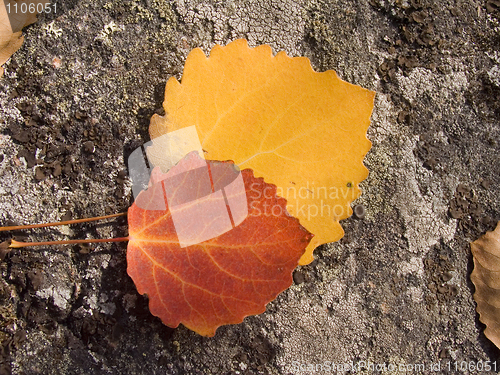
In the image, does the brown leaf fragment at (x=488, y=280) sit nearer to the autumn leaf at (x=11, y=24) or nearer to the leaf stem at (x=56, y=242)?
the leaf stem at (x=56, y=242)

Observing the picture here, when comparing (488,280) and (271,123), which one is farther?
(488,280)

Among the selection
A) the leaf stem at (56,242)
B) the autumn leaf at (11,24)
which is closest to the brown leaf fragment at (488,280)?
the leaf stem at (56,242)

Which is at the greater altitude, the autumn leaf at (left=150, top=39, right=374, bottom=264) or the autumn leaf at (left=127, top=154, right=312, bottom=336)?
the autumn leaf at (left=150, top=39, right=374, bottom=264)

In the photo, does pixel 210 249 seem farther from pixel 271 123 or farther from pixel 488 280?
pixel 488 280

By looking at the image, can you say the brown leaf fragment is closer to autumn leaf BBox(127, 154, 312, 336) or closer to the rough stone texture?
the rough stone texture

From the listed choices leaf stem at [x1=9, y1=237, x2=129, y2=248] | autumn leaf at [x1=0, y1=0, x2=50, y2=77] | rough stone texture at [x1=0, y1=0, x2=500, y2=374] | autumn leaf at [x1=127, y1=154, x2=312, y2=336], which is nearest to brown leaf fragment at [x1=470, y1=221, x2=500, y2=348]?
rough stone texture at [x1=0, y1=0, x2=500, y2=374]

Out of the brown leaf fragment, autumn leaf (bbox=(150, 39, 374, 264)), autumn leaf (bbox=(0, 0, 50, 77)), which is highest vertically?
autumn leaf (bbox=(0, 0, 50, 77))

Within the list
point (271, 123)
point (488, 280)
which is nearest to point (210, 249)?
point (271, 123)
